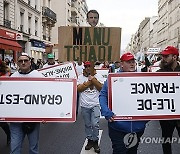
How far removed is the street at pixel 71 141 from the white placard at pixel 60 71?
165 cm

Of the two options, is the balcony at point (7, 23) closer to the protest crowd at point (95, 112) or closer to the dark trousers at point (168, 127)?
the protest crowd at point (95, 112)

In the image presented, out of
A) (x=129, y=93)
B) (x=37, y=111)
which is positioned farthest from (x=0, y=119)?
(x=129, y=93)

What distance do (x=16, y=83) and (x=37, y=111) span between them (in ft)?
1.78

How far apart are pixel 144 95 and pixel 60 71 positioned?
563 cm

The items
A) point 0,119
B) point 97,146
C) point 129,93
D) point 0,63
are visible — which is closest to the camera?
point 129,93

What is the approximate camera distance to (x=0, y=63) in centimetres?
707

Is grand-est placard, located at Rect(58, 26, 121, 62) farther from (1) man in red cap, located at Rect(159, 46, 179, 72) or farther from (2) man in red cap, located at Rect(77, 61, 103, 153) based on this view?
(1) man in red cap, located at Rect(159, 46, 179, 72)

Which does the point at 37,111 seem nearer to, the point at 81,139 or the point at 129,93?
the point at 129,93

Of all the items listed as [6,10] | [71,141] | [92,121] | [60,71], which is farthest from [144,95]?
[6,10]

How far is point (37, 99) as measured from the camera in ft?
16.8

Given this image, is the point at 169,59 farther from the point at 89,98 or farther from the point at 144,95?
the point at 89,98

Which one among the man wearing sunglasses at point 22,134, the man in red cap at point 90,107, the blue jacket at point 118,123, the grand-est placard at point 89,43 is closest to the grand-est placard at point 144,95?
the blue jacket at point 118,123

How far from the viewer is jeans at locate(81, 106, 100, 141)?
651cm

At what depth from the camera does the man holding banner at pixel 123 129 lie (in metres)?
4.42
